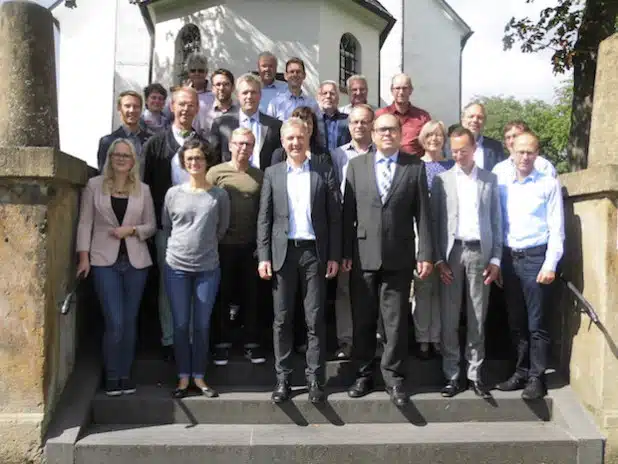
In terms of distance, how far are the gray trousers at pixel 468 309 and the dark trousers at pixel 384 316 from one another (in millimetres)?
377

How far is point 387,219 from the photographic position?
4473 millimetres

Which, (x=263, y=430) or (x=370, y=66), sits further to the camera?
(x=370, y=66)

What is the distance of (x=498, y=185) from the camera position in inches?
189

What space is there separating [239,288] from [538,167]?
2.55 metres

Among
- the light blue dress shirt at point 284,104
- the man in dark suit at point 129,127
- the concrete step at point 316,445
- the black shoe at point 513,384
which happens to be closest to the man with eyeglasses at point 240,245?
the concrete step at point 316,445

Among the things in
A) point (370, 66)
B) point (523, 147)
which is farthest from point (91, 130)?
point (523, 147)

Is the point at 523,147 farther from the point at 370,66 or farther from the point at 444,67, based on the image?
the point at 444,67

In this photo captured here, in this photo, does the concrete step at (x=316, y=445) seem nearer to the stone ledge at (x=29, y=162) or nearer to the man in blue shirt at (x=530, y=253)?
the man in blue shirt at (x=530, y=253)

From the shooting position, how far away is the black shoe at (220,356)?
482 cm

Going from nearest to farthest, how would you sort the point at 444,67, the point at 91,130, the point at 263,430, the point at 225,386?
the point at 263,430 < the point at 225,386 < the point at 91,130 < the point at 444,67

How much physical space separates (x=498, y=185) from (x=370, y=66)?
44.5ft

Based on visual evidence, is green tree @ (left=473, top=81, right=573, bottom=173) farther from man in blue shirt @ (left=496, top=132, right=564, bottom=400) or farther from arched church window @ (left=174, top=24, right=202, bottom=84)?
man in blue shirt @ (left=496, top=132, right=564, bottom=400)

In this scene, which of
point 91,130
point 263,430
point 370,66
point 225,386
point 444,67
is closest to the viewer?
point 263,430

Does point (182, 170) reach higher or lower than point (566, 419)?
higher
